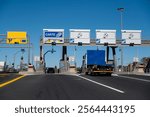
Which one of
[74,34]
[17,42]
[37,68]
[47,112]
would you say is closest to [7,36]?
[17,42]

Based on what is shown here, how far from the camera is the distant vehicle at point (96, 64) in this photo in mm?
41844

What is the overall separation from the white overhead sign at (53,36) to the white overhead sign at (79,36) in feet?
6.17

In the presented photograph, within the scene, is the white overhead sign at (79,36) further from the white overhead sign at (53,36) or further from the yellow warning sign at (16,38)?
the yellow warning sign at (16,38)

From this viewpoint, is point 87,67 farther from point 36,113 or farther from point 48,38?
point 36,113

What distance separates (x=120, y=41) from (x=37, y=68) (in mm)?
16934

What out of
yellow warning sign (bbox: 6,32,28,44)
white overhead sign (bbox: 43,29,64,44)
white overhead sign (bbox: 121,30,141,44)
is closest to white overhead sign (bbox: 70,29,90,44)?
white overhead sign (bbox: 43,29,64,44)

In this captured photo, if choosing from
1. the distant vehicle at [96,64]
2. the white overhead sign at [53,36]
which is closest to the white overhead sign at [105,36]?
the white overhead sign at [53,36]

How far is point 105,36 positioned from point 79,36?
5011 millimetres

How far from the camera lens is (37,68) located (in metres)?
72.4

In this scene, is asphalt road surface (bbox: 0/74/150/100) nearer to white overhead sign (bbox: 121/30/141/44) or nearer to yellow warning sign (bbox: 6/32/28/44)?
white overhead sign (bbox: 121/30/141/44)

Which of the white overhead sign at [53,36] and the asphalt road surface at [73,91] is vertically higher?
the white overhead sign at [53,36]

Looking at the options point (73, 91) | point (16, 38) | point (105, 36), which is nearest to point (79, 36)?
point (105, 36)

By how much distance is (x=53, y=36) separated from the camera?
69250mm

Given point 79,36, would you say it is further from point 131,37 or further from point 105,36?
point 131,37
